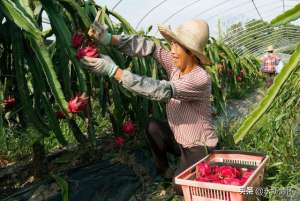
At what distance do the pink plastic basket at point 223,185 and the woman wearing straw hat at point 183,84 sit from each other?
0.10 m

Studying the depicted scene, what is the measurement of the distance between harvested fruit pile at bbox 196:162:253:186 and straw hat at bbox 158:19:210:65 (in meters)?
0.54

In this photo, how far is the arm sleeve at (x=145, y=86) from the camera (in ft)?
5.76

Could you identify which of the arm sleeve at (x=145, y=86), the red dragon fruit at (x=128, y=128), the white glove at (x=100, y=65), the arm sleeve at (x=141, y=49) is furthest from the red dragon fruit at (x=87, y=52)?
the red dragon fruit at (x=128, y=128)

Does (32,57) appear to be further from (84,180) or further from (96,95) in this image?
(96,95)

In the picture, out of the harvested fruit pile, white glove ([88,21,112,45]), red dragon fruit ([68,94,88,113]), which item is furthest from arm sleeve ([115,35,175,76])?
the harvested fruit pile

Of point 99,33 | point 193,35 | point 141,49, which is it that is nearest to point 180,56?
point 193,35

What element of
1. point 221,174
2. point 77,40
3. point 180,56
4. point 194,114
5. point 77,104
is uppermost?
point 77,40

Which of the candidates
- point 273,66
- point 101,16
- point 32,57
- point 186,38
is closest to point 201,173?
point 186,38

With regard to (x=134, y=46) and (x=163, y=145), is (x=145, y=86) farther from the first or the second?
(x=163, y=145)

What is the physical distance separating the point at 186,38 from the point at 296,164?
0.79 metres

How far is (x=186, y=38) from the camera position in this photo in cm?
193

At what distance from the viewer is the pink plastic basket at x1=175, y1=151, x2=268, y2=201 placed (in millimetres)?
1571

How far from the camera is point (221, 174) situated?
1750 mm

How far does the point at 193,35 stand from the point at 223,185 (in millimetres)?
739
